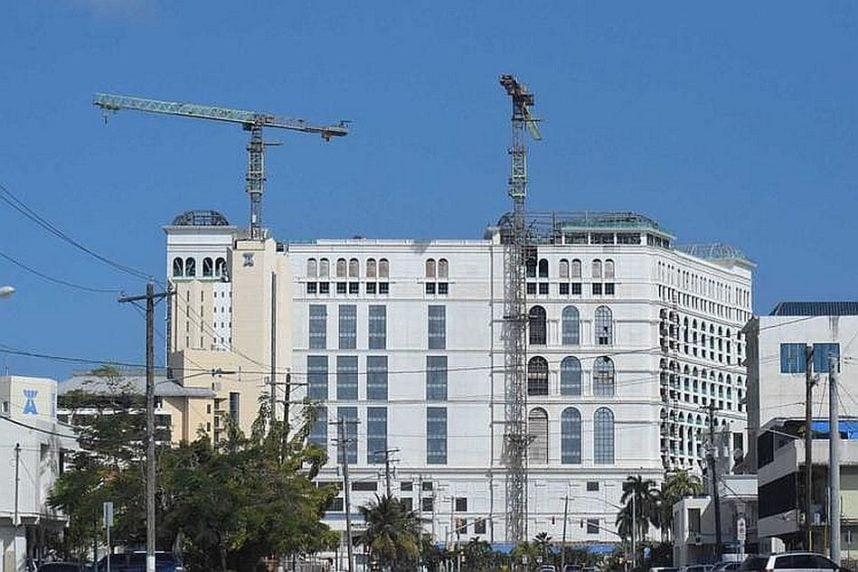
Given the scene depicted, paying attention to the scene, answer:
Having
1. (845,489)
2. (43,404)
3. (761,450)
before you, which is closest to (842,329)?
(761,450)

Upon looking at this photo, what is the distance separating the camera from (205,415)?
172625 millimetres

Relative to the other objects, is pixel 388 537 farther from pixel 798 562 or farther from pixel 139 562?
pixel 798 562

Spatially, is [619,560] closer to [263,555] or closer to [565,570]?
[565,570]

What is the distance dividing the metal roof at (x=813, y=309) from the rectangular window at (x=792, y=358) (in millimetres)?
5161

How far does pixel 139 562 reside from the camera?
234 feet

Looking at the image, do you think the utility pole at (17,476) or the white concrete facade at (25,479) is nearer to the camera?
the utility pole at (17,476)

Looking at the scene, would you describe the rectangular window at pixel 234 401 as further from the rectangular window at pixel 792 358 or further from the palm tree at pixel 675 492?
the rectangular window at pixel 792 358

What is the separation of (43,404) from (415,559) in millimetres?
38144

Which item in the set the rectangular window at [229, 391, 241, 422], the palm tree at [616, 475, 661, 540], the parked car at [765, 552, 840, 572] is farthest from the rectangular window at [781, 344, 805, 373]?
the parked car at [765, 552, 840, 572]

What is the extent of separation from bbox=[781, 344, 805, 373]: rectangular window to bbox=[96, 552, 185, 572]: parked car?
67.9 meters

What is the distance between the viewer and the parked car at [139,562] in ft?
226

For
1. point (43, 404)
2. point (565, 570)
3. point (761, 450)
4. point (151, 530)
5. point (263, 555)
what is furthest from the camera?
point (565, 570)

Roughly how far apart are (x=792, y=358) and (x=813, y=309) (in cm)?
749

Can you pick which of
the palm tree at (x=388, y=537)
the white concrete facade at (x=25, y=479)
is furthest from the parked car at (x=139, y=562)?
the palm tree at (x=388, y=537)
